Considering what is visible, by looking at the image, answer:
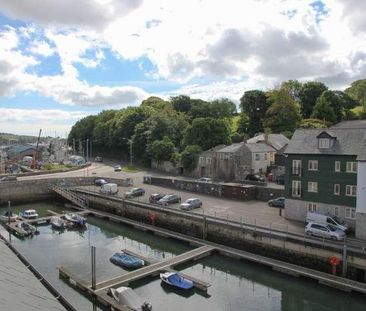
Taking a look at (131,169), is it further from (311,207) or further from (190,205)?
(311,207)

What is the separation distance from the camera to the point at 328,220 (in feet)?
118

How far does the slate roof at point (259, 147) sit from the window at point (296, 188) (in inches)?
982

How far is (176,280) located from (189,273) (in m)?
3.79

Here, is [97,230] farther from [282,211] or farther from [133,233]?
[282,211]

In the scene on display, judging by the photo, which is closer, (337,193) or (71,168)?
(337,193)

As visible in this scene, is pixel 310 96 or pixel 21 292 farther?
pixel 310 96

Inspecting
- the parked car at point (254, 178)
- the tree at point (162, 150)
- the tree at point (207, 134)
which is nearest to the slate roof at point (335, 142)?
the parked car at point (254, 178)

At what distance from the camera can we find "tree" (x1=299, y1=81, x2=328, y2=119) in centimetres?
10075

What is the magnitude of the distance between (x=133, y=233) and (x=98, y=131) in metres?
83.8

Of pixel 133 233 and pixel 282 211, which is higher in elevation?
pixel 282 211

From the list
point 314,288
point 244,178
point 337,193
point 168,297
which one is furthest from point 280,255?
point 244,178

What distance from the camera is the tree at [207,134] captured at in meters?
76.2

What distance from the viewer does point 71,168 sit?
85.6 m

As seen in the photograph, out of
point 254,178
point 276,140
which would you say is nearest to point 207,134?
point 276,140
